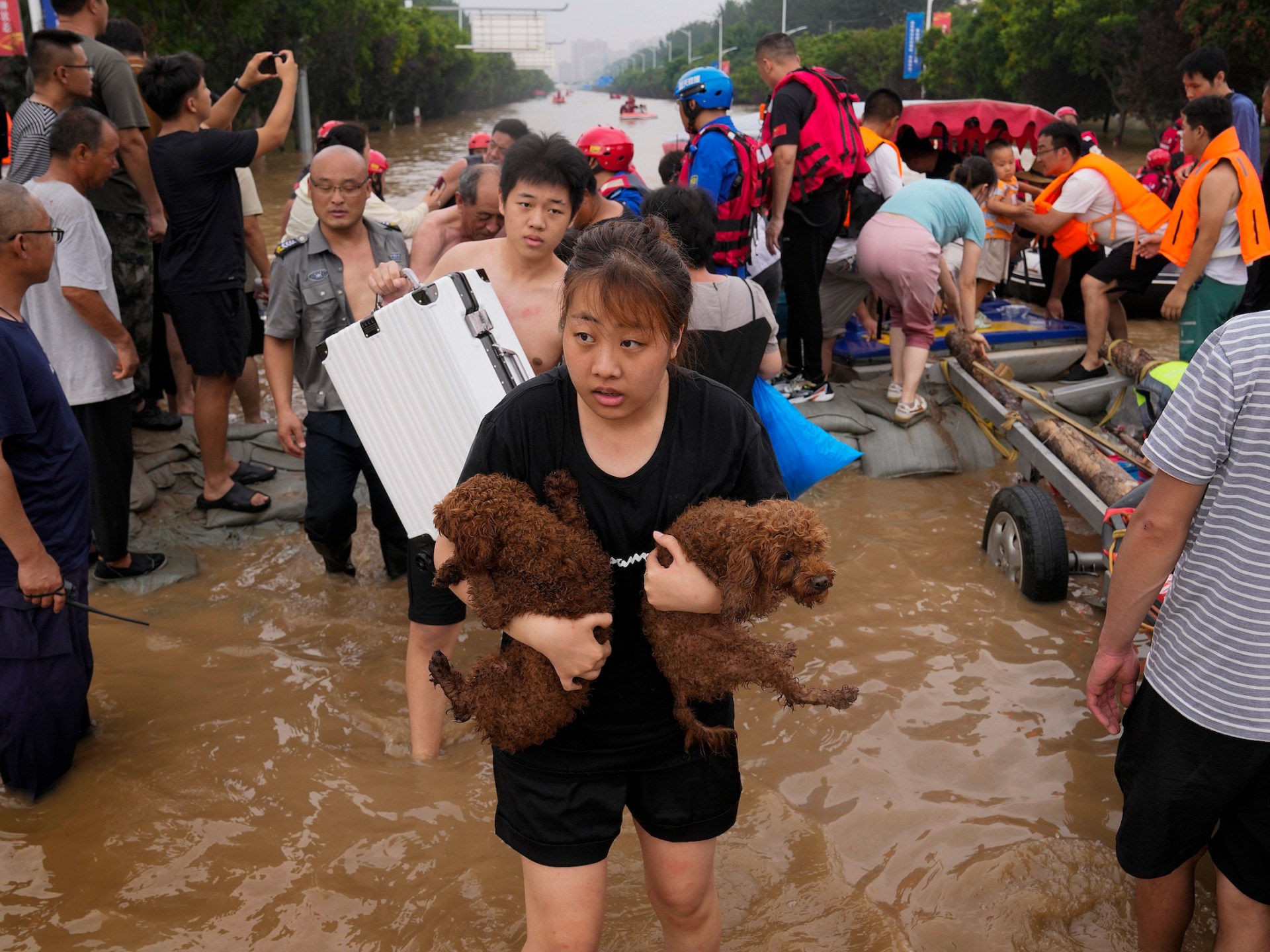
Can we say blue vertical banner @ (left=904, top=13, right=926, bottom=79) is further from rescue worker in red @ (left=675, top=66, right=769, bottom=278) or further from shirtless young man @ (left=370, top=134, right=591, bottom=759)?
shirtless young man @ (left=370, top=134, right=591, bottom=759)

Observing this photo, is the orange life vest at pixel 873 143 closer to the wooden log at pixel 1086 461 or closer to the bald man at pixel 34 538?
the wooden log at pixel 1086 461

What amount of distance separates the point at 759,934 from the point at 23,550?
266cm

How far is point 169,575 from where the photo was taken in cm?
521

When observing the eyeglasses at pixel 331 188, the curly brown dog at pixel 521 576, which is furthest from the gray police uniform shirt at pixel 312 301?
the curly brown dog at pixel 521 576

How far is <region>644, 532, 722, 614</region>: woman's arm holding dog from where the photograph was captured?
6.49 ft

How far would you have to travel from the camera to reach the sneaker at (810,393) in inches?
274

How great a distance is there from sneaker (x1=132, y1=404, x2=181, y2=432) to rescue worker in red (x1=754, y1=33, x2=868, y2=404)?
3.94m

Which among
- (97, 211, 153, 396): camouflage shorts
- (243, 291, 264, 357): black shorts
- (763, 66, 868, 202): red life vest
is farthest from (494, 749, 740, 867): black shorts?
(243, 291, 264, 357): black shorts

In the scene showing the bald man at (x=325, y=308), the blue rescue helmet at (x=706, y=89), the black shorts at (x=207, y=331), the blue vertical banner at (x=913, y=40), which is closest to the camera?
the bald man at (x=325, y=308)

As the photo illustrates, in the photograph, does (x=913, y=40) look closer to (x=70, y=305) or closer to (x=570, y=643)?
(x=70, y=305)

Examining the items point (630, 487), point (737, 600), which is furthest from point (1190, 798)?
point (630, 487)

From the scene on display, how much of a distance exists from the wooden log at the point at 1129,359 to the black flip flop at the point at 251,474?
5434 millimetres

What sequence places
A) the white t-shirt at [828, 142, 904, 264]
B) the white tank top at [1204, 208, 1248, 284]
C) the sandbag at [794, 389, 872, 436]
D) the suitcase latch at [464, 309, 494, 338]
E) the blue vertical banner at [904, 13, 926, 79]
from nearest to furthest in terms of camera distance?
the suitcase latch at [464, 309, 494, 338]
the white tank top at [1204, 208, 1248, 284]
the sandbag at [794, 389, 872, 436]
the white t-shirt at [828, 142, 904, 264]
the blue vertical banner at [904, 13, 926, 79]

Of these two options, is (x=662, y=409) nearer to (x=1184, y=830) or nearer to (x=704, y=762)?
(x=704, y=762)
